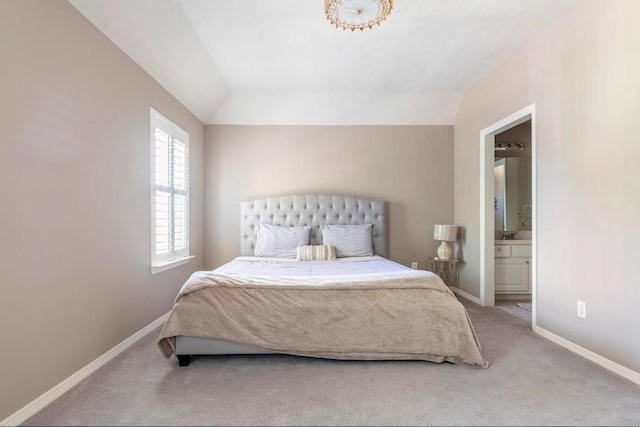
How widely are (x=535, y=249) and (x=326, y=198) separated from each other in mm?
2545

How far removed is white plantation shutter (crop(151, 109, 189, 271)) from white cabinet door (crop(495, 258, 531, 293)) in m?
4.00

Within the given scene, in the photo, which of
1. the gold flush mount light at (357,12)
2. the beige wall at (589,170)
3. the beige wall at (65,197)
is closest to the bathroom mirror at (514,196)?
the beige wall at (589,170)

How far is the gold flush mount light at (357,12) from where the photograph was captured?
2.17m

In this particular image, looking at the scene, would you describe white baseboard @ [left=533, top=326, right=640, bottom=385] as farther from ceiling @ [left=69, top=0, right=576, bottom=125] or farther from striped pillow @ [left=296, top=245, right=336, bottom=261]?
ceiling @ [left=69, top=0, right=576, bottom=125]

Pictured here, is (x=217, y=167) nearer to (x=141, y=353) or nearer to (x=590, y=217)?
(x=141, y=353)

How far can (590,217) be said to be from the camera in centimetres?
244

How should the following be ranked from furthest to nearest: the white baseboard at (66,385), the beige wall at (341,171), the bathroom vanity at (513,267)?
the beige wall at (341,171)
the bathroom vanity at (513,267)
the white baseboard at (66,385)

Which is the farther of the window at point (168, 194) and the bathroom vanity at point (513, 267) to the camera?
the bathroom vanity at point (513, 267)

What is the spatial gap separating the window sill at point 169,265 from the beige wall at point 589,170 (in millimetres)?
3678

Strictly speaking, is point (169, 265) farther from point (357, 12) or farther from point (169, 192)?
point (357, 12)

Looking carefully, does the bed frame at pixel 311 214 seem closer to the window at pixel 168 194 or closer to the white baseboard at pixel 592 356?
the window at pixel 168 194

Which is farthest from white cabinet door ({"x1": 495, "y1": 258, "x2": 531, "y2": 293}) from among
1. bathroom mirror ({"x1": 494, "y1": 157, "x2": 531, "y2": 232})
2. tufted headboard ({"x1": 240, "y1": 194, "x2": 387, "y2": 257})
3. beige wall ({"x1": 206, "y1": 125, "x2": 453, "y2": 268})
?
tufted headboard ({"x1": 240, "y1": 194, "x2": 387, "y2": 257})

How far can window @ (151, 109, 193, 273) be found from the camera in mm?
3154

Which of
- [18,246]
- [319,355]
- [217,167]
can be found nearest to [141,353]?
[18,246]
